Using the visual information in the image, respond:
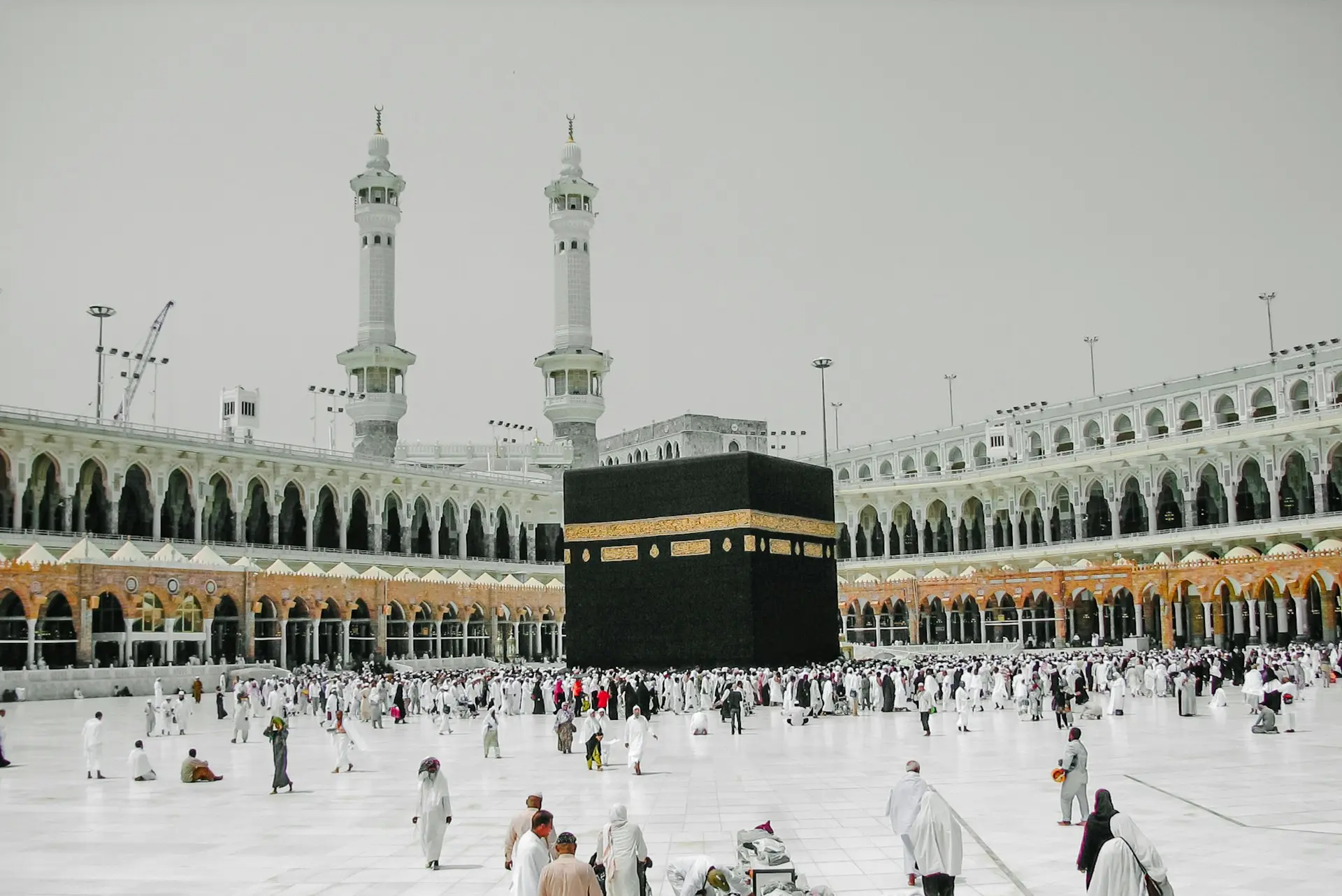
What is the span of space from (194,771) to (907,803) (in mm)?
7438

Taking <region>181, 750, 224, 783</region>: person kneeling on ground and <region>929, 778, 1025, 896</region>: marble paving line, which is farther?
<region>181, 750, 224, 783</region>: person kneeling on ground

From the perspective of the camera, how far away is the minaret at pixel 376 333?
43.7 metres

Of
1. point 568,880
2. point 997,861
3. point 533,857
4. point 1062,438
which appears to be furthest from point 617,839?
point 1062,438

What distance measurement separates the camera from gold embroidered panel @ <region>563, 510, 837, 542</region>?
74.4 ft

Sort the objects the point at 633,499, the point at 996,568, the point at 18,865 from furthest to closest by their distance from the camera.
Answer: the point at 996,568, the point at 633,499, the point at 18,865

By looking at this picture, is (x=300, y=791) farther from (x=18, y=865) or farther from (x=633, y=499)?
(x=633, y=499)

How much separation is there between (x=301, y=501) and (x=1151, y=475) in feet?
83.2

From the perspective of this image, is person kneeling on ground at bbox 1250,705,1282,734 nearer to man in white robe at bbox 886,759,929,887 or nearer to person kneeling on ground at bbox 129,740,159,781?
man in white robe at bbox 886,759,929,887

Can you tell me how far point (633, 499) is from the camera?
78.4ft

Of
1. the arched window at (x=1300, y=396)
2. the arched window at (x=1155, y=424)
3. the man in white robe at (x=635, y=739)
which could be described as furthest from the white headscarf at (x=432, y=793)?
the arched window at (x=1155, y=424)

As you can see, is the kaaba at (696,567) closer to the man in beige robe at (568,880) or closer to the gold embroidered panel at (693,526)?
the gold embroidered panel at (693,526)

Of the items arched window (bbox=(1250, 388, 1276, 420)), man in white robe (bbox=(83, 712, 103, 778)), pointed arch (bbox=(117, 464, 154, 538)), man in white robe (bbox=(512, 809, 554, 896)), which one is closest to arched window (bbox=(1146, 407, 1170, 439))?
arched window (bbox=(1250, 388, 1276, 420))

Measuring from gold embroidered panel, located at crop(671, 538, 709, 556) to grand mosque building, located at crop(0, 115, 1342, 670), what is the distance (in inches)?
106

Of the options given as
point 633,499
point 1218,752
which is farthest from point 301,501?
point 1218,752
